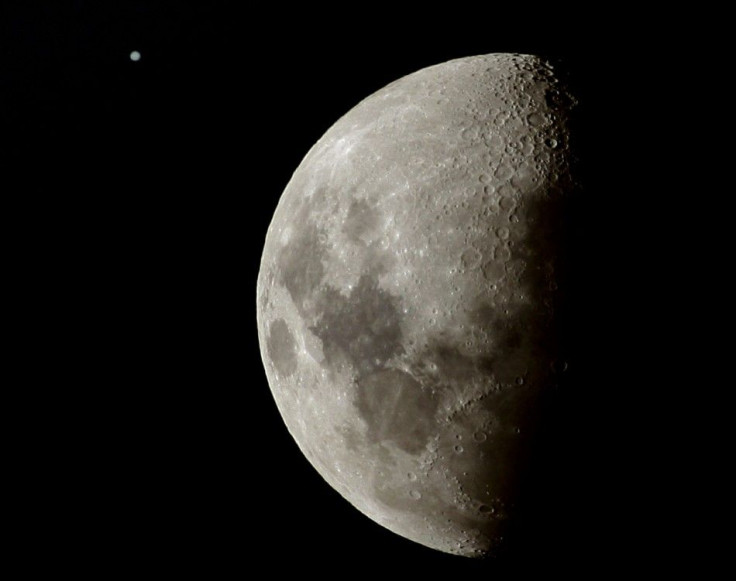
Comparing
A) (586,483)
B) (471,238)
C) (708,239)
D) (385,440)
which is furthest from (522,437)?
(708,239)

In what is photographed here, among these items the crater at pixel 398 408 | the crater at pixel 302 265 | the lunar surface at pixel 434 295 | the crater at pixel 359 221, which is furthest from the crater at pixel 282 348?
the crater at pixel 359 221

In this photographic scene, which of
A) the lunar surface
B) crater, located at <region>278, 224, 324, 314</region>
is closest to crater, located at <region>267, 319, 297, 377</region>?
the lunar surface

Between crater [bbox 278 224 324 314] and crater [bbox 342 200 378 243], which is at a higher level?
crater [bbox 342 200 378 243]

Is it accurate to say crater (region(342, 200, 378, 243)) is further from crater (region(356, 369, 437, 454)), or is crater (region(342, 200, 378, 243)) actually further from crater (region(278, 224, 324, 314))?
crater (region(356, 369, 437, 454))

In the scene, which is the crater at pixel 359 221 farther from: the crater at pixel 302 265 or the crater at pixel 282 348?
the crater at pixel 282 348

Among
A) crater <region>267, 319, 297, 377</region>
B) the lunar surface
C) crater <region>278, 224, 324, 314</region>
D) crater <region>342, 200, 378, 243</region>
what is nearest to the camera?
the lunar surface

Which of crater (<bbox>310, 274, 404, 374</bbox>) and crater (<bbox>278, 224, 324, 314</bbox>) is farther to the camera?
crater (<bbox>278, 224, 324, 314</bbox>)

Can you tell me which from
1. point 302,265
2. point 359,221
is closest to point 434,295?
point 359,221

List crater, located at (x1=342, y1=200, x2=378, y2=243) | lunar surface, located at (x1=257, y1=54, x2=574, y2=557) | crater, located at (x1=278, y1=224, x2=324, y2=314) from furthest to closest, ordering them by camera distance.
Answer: crater, located at (x1=278, y1=224, x2=324, y2=314)
crater, located at (x1=342, y1=200, x2=378, y2=243)
lunar surface, located at (x1=257, y1=54, x2=574, y2=557)
